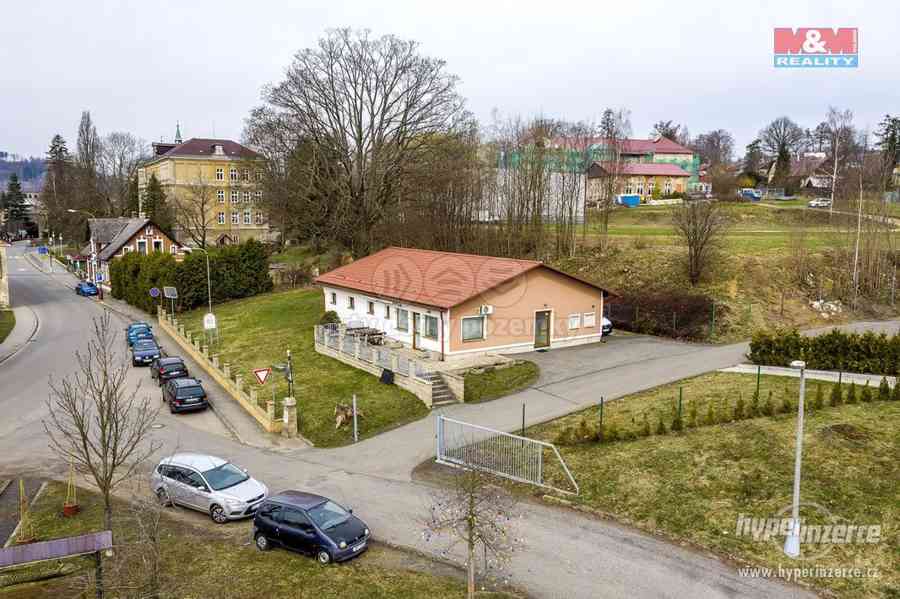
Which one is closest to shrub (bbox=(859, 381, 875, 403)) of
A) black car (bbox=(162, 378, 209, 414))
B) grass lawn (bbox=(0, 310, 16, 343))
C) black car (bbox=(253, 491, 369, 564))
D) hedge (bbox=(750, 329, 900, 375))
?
hedge (bbox=(750, 329, 900, 375))

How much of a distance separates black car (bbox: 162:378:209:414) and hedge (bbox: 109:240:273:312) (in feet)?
84.2

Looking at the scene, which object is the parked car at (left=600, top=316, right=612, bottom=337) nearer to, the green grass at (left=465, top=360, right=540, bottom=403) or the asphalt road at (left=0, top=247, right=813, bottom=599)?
the asphalt road at (left=0, top=247, right=813, bottom=599)

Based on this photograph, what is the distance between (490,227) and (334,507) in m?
36.3

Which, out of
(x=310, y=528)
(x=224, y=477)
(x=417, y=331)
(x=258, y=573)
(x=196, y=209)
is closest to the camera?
(x=258, y=573)

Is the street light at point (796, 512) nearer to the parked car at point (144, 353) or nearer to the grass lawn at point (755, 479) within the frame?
the grass lawn at point (755, 479)

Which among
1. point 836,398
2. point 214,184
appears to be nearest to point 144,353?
point 836,398

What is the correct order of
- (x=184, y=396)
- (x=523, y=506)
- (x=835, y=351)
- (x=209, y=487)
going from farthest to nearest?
(x=184, y=396) → (x=835, y=351) → (x=209, y=487) → (x=523, y=506)

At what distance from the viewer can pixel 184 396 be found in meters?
26.1

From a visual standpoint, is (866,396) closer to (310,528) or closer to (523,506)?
(523,506)

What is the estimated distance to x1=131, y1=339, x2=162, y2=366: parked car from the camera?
3462 cm

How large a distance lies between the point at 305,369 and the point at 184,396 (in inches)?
219

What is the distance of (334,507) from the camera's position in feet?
47.8

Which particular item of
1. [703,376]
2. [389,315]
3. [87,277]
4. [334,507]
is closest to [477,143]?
[389,315]

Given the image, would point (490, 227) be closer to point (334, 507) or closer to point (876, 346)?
point (876, 346)
